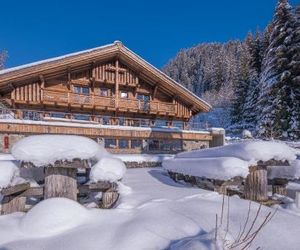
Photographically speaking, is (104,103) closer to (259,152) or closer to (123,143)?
(123,143)

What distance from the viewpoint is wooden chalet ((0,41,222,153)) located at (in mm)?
17609

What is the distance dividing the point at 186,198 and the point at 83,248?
123 inches

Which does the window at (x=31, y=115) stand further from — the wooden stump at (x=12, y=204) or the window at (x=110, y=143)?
the wooden stump at (x=12, y=204)

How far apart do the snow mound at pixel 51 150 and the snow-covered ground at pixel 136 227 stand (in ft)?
3.08

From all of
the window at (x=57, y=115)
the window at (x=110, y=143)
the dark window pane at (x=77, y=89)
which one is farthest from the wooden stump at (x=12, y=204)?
the dark window pane at (x=77, y=89)

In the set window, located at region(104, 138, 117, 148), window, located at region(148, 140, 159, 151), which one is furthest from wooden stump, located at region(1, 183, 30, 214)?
window, located at region(148, 140, 159, 151)

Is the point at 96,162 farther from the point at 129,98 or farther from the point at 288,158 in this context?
the point at 129,98

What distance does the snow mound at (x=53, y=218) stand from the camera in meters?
5.30

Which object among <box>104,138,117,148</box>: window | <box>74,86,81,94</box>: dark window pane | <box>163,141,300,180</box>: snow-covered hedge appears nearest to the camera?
<box>163,141,300,180</box>: snow-covered hedge

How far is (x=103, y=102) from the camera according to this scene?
21141 mm

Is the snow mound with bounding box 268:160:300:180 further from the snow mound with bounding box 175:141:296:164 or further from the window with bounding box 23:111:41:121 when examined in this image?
the window with bounding box 23:111:41:121

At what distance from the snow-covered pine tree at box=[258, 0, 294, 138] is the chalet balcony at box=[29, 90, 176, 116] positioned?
8.98m

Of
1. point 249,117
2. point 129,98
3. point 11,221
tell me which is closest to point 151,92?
point 129,98

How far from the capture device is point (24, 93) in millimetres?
19141
